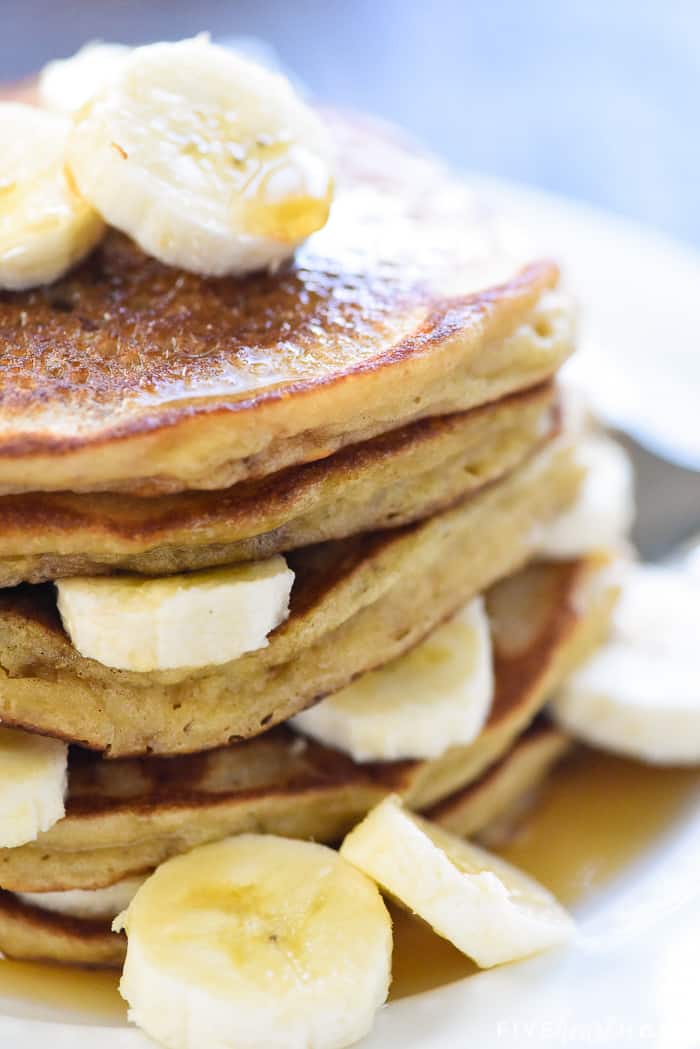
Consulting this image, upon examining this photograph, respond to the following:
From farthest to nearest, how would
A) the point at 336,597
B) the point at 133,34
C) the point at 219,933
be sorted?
the point at 133,34 < the point at 336,597 < the point at 219,933

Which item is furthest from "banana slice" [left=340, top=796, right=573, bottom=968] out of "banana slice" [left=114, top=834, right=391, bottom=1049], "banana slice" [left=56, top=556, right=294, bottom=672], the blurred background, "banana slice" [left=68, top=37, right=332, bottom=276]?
the blurred background

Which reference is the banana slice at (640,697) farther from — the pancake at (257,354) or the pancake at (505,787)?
the pancake at (257,354)

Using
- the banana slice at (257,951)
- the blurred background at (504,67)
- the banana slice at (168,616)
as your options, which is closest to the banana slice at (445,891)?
the banana slice at (257,951)

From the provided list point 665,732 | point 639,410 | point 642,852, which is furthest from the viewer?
point 639,410

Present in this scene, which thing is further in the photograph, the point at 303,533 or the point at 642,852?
the point at 642,852

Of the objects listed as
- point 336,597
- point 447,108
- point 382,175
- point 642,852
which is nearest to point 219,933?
point 336,597

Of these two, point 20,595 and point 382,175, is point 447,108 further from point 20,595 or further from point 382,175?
point 20,595

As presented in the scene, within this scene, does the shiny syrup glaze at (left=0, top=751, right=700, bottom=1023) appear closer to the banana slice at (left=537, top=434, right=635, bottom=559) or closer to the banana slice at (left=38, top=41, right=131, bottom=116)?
the banana slice at (left=537, top=434, right=635, bottom=559)
